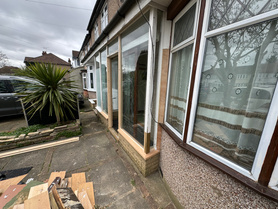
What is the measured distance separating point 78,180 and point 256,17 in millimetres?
3105

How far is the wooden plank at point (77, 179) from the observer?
183cm

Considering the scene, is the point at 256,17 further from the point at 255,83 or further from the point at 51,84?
the point at 51,84

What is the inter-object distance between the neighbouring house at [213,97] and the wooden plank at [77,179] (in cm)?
114

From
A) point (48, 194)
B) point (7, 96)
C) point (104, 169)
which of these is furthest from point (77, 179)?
point (7, 96)

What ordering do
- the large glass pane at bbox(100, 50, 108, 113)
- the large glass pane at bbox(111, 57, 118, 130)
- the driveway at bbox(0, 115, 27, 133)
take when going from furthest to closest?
1. the large glass pane at bbox(100, 50, 108, 113)
2. the driveway at bbox(0, 115, 27, 133)
3. the large glass pane at bbox(111, 57, 118, 130)

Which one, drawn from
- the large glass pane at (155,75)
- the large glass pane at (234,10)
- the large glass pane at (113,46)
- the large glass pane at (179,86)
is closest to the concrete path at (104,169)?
the large glass pane at (155,75)

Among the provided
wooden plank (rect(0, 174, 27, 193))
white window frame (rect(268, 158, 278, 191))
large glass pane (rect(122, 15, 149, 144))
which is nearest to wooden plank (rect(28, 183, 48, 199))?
wooden plank (rect(0, 174, 27, 193))

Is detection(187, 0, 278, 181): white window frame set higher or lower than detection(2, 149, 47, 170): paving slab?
higher

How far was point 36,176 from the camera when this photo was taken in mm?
2016

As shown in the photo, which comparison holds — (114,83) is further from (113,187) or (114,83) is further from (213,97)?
(213,97)

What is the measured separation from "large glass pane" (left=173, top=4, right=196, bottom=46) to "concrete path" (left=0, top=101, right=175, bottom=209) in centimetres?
247

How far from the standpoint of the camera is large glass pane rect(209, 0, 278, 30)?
729 millimetres

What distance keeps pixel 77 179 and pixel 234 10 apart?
10.4ft

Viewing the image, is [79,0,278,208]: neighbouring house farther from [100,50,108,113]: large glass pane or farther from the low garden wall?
the low garden wall
